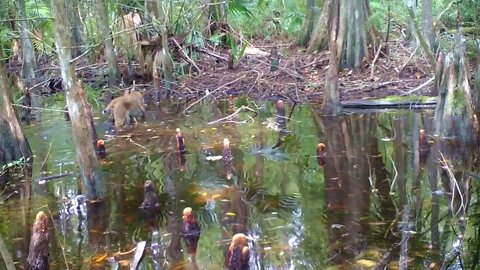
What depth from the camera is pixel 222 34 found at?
19078 mm

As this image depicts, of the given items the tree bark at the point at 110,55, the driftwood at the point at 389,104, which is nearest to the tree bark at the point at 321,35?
the driftwood at the point at 389,104

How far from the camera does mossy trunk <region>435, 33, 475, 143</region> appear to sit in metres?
9.50

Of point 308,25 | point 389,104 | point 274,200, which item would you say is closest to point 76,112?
point 274,200

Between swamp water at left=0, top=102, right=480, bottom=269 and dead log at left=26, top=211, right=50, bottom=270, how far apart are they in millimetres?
183

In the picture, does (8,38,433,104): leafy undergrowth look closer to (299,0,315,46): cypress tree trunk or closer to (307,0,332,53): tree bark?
(307,0,332,53): tree bark

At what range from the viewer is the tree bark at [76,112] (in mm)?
6953

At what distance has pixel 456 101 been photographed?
31.3ft

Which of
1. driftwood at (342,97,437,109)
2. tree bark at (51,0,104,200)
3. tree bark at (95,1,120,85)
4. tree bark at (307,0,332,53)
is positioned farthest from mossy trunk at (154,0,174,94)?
tree bark at (51,0,104,200)

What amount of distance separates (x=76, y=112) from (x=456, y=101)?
Answer: 5.83m

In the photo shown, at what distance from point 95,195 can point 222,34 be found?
1225 centimetres

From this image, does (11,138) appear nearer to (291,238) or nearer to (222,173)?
(222,173)

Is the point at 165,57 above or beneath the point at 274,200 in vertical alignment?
above

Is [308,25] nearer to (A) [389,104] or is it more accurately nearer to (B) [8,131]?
(A) [389,104]

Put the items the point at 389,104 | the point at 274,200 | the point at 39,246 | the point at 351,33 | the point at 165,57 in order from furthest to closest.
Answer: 1. the point at 351,33
2. the point at 165,57
3. the point at 389,104
4. the point at 274,200
5. the point at 39,246
